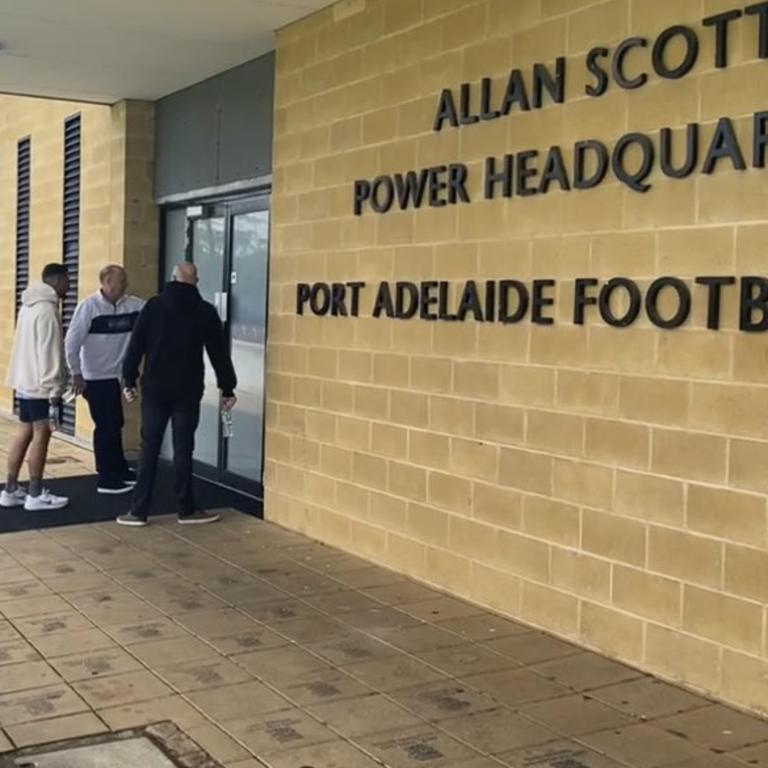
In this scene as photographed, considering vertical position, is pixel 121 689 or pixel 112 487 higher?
pixel 112 487

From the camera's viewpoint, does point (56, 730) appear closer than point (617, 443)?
Yes

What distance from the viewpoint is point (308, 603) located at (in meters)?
6.21

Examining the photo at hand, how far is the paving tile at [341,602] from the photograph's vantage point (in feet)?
20.0

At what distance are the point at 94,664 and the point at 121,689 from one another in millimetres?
369

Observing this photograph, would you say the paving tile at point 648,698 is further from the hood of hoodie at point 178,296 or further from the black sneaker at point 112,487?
the black sneaker at point 112,487

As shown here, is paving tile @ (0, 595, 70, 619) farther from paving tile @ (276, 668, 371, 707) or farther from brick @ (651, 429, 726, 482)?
brick @ (651, 429, 726, 482)

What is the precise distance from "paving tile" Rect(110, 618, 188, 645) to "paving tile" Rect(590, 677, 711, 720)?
203 cm

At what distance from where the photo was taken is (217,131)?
31.6 ft

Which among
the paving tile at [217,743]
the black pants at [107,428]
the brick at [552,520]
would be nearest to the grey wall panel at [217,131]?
the black pants at [107,428]

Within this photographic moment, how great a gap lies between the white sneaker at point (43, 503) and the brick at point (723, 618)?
527 centimetres

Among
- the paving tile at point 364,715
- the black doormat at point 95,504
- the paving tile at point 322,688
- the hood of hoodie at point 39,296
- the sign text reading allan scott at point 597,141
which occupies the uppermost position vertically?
the sign text reading allan scott at point 597,141

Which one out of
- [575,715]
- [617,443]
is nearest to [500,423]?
[617,443]

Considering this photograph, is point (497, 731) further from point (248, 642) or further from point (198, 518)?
point (198, 518)

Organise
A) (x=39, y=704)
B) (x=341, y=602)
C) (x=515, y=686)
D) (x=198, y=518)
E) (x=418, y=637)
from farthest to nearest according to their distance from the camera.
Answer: (x=198, y=518) → (x=341, y=602) → (x=418, y=637) → (x=515, y=686) → (x=39, y=704)
